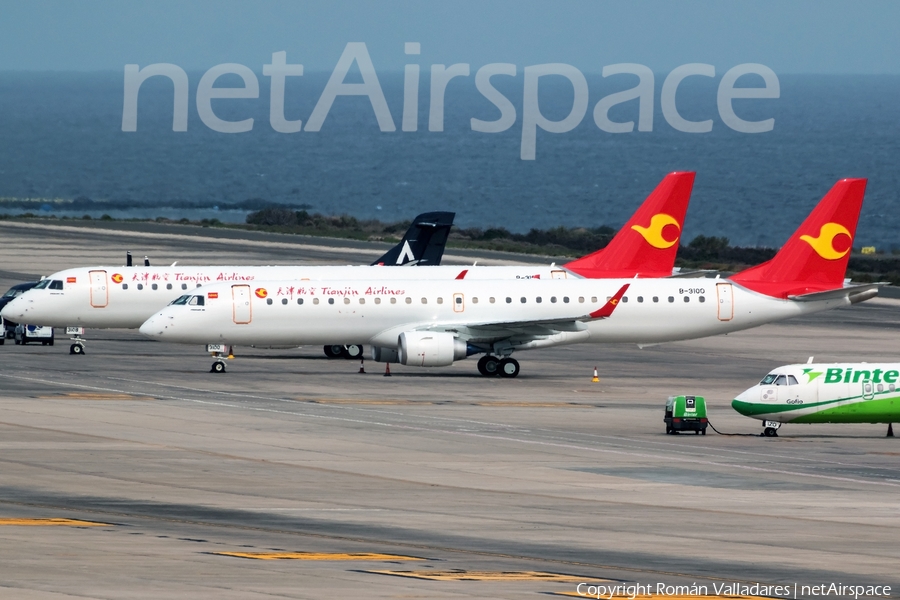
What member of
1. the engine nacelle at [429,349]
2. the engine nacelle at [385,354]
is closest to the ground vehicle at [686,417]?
the engine nacelle at [429,349]

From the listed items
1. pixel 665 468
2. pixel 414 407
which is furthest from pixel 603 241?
pixel 665 468

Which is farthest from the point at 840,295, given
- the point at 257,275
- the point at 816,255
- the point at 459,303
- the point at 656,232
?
the point at 257,275

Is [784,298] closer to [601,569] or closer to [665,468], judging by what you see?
[665,468]

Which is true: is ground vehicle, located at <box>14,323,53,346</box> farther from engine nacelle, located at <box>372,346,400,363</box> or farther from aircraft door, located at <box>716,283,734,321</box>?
aircraft door, located at <box>716,283,734,321</box>

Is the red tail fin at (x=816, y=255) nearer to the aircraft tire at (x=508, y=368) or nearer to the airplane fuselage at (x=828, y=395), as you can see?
the aircraft tire at (x=508, y=368)

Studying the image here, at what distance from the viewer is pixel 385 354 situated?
62.2 meters

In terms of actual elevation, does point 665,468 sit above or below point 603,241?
below

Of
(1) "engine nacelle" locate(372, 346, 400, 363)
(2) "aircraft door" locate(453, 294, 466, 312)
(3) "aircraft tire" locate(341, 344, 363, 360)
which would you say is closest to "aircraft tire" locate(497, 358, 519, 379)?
(2) "aircraft door" locate(453, 294, 466, 312)

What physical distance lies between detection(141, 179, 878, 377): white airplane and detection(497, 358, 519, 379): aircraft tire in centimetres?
4

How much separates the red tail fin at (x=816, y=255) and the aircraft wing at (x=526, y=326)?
23.6 feet

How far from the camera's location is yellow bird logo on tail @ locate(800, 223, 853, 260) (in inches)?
2616

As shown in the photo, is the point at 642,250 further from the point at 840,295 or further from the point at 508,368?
the point at 508,368

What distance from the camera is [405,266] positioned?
74.4 m

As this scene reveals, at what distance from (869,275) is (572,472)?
79655 mm
